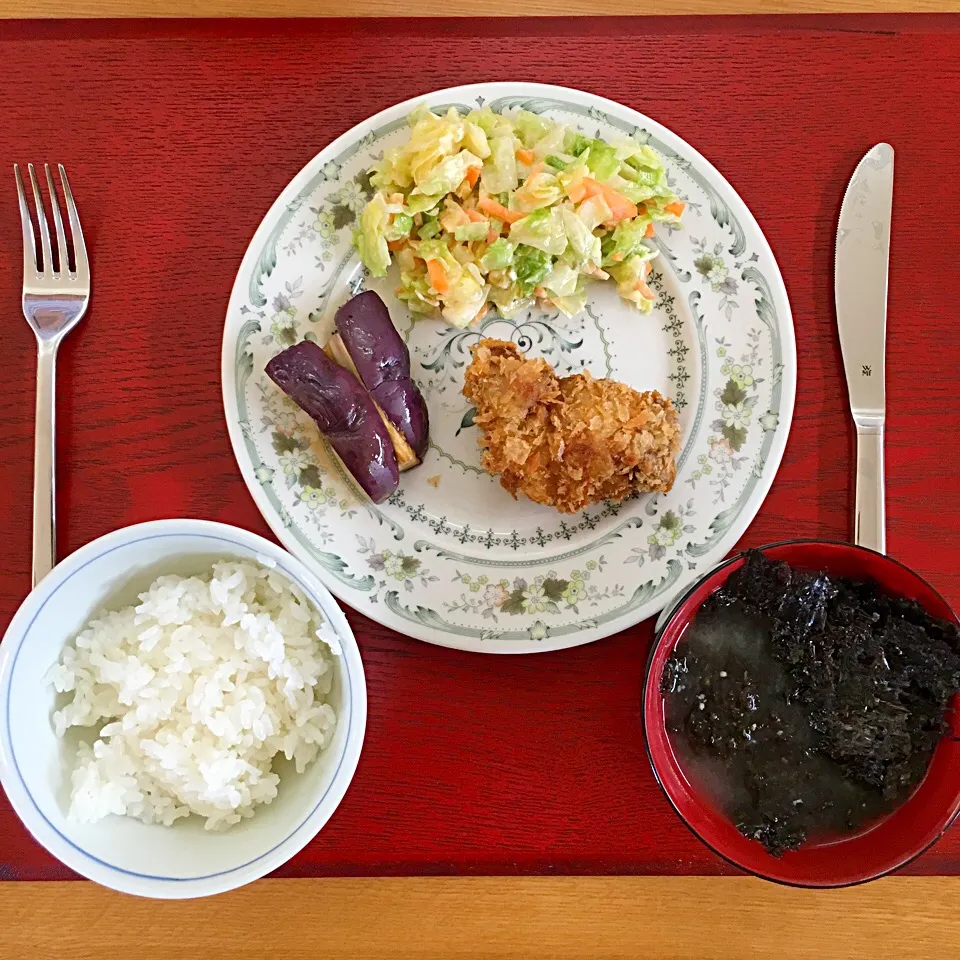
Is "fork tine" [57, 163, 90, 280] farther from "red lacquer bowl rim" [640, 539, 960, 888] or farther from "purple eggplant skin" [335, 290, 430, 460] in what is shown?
"red lacquer bowl rim" [640, 539, 960, 888]

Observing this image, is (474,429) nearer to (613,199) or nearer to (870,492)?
(613,199)

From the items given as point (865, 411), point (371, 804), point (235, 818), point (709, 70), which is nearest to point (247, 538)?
point (235, 818)

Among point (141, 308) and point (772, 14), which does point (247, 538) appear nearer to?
point (141, 308)

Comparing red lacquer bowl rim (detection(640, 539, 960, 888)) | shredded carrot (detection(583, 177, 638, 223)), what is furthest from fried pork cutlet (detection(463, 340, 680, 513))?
shredded carrot (detection(583, 177, 638, 223))

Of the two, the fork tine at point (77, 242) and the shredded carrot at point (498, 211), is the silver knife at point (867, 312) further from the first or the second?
the fork tine at point (77, 242)

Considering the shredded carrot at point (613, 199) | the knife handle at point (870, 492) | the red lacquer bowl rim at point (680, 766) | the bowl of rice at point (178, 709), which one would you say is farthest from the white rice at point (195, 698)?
the knife handle at point (870, 492)

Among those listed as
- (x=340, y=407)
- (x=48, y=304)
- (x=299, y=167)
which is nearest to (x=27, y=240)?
(x=48, y=304)
